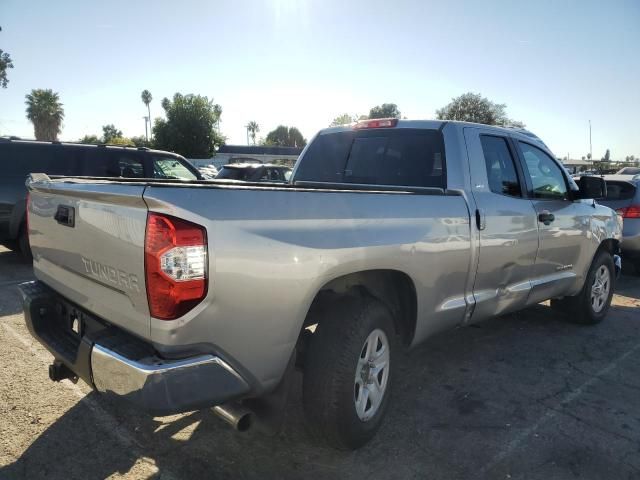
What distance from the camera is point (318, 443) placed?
2.65 meters

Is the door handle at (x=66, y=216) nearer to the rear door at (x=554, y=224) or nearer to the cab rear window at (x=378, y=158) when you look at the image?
the cab rear window at (x=378, y=158)

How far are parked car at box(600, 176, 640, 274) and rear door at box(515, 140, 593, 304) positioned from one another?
3170 mm

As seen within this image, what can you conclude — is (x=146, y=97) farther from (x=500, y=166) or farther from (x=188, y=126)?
(x=500, y=166)

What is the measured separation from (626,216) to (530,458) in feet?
19.7

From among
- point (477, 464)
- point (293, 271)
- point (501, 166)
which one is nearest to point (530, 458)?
point (477, 464)

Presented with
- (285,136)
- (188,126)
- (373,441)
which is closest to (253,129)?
(285,136)

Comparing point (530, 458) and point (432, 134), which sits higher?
point (432, 134)

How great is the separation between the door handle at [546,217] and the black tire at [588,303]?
1263 mm

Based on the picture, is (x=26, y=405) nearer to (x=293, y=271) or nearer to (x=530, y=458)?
(x=293, y=271)

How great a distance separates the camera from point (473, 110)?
57.0 m

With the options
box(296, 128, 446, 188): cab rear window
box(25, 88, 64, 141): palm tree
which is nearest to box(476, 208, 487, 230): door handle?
box(296, 128, 446, 188): cab rear window

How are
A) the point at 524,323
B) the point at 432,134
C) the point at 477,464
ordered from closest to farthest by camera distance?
the point at 477,464
the point at 432,134
the point at 524,323

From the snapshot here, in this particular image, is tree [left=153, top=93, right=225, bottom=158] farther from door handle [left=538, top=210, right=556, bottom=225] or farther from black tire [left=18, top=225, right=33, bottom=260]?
door handle [left=538, top=210, right=556, bottom=225]

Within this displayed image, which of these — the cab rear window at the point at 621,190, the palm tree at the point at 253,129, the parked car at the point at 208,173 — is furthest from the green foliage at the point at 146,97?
the cab rear window at the point at 621,190
